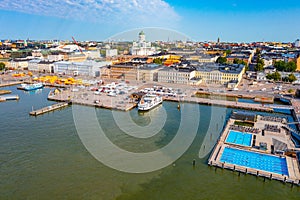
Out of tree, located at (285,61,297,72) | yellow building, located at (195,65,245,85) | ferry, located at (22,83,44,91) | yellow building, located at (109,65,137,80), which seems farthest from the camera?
tree, located at (285,61,297,72)

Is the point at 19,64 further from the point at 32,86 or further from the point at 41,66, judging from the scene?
the point at 32,86

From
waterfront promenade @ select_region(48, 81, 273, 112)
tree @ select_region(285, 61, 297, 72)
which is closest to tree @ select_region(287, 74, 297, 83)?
tree @ select_region(285, 61, 297, 72)

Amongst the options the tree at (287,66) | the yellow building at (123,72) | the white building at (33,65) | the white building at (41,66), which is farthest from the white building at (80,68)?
the tree at (287,66)

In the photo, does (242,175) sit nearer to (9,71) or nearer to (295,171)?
(295,171)

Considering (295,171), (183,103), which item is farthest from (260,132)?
(183,103)

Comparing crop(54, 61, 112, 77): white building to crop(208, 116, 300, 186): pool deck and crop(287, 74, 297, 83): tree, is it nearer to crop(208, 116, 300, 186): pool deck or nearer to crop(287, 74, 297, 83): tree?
crop(208, 116, 300, 186): pool deck

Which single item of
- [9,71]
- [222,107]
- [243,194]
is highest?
[9,71]

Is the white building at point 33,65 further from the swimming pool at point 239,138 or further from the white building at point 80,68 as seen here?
the swimming pool at point 239,138
